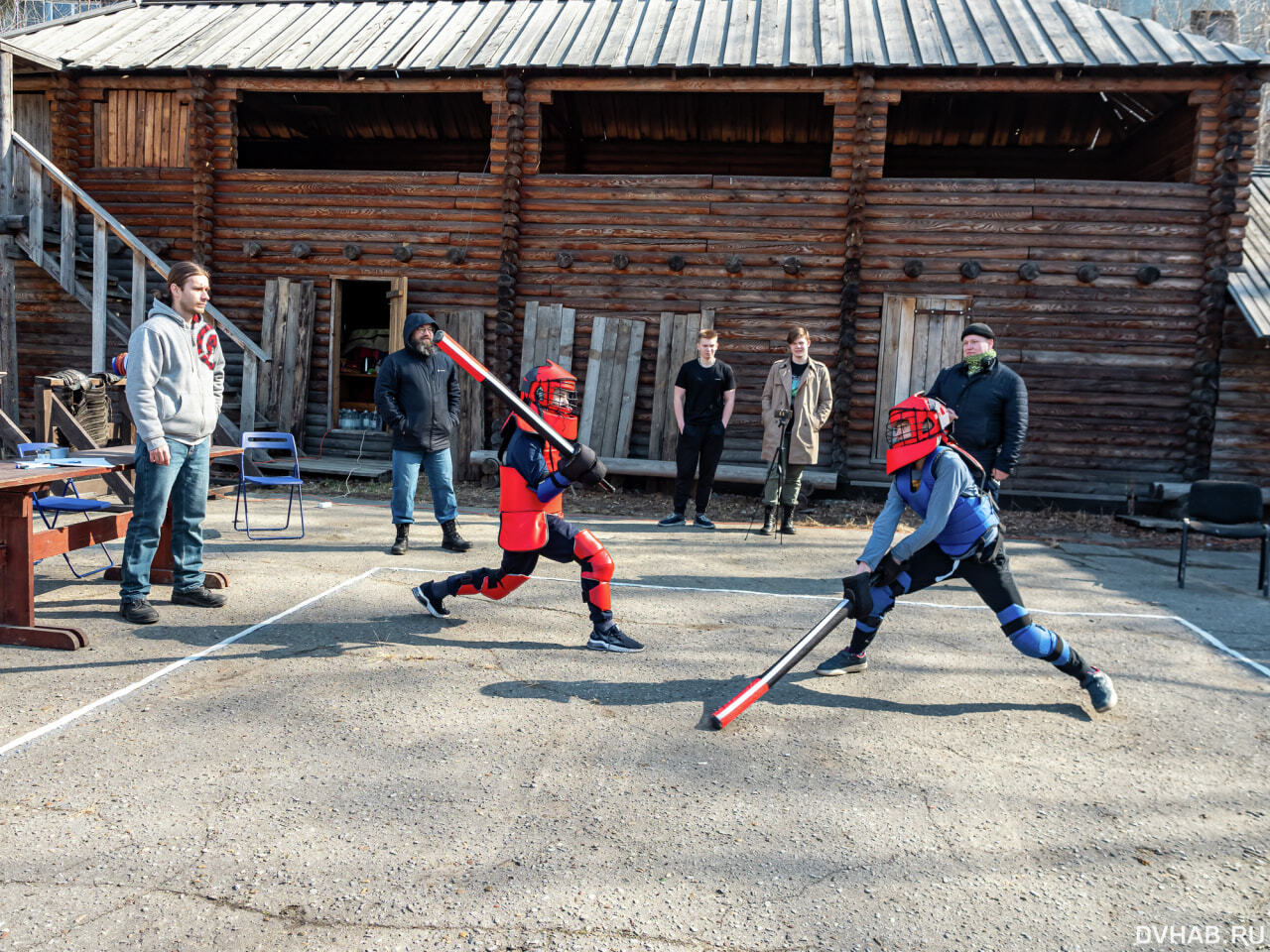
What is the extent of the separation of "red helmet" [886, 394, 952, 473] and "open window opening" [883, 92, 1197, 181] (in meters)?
9.88

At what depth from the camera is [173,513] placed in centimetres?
560

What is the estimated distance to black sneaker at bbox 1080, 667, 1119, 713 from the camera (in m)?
4.42

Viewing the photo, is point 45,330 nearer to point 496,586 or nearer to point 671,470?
point 671,470

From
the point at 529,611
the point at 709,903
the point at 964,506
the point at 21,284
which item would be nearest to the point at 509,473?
the point at 529,611

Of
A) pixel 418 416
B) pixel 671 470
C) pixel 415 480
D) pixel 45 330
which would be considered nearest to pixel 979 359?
pixel 418 416

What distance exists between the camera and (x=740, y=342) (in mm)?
11930

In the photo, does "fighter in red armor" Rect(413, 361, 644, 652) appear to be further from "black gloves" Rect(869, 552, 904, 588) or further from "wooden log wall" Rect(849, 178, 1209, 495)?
"wooden log wall" Rect(849, 178, 1209, 495)

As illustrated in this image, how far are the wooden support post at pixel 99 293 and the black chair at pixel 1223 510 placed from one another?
12.7 meters

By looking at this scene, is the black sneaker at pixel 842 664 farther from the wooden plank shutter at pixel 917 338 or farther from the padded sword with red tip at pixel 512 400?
the wooden plank shutter at pixel 917 338

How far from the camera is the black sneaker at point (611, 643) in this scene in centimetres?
517

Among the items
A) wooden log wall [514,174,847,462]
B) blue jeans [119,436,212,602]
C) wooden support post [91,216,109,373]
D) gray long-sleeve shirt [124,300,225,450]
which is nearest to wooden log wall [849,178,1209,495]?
wooden log wall [514,174,847,462]

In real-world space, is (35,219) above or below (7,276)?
above

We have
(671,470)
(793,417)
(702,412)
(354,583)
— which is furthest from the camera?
(671,470)

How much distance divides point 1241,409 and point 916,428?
9450mm
